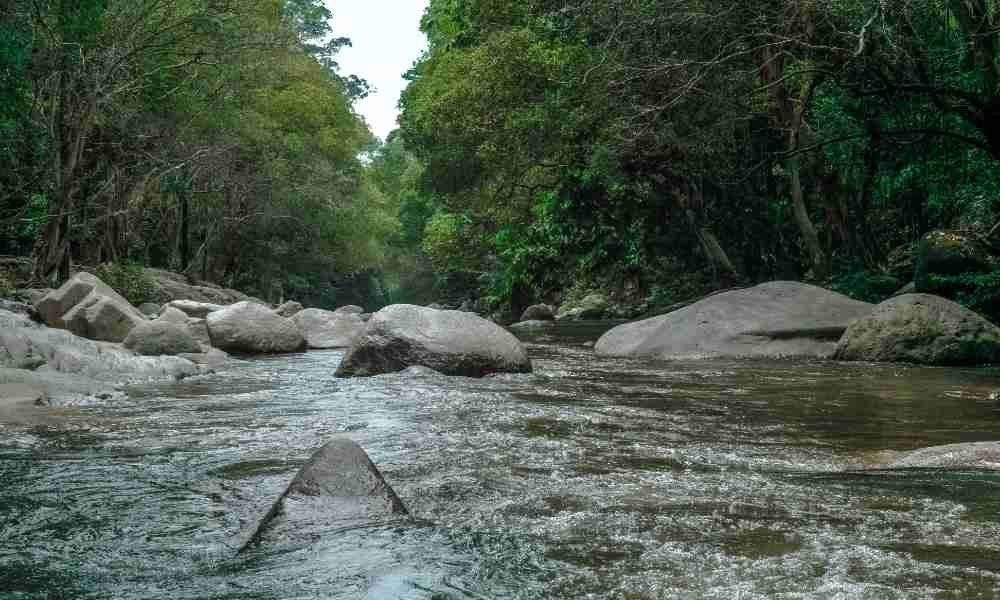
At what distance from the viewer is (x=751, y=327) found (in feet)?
37.7

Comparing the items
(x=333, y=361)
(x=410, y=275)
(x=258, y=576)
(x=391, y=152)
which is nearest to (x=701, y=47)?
(x=333, y=361)

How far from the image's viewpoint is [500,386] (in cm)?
833

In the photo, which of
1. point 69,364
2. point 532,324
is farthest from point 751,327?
point 532,324

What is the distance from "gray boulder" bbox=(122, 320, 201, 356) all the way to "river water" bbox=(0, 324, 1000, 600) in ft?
14.1

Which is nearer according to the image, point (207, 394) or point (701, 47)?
point (207, 394)

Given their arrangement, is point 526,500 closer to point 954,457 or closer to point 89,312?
point 954,457

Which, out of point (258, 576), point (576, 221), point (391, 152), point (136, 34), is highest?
point (391, 152)

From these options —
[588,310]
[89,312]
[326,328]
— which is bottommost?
[326,328]

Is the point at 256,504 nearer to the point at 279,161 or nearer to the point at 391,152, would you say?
the point at 279,161

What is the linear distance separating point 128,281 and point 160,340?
28.2 ft

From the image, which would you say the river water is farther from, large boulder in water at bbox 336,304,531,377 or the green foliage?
the green foliage

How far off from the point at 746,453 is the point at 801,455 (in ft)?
0.94

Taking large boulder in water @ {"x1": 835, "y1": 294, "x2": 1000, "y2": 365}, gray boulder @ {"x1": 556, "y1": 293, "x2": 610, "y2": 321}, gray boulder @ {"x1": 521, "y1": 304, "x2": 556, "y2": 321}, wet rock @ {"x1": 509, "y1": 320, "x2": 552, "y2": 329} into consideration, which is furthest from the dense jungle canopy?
wet rock @ {"x1": 509, "y1": 320, "x2": 552, "y2": 329}

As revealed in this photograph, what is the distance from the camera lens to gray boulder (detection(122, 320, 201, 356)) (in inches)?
448
